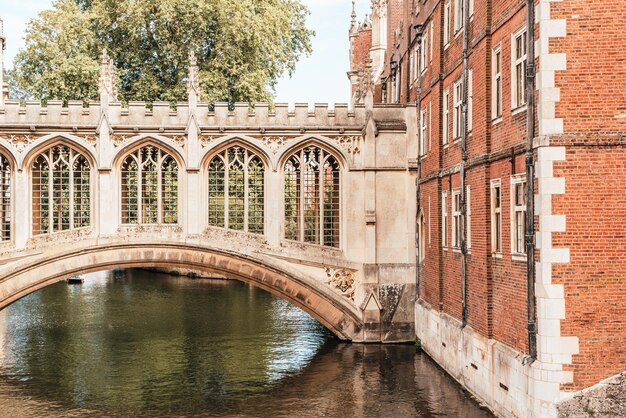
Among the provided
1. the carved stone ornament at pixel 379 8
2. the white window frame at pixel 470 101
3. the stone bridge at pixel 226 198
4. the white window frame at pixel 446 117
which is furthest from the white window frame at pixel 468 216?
the carved stone ornament at pixel 379 8

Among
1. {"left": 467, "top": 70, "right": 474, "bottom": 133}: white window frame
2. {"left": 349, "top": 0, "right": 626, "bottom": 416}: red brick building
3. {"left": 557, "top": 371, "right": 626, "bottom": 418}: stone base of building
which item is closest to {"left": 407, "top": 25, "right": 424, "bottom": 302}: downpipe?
{"left": 349, "top": 0, "right": 626, "bottom": 416}: red brick building

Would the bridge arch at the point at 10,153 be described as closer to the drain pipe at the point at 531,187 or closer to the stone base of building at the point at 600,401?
the drain pipe at the point at 531,187

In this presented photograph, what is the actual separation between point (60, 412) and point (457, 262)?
779 cm

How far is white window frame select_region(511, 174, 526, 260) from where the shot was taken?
11.8 metres

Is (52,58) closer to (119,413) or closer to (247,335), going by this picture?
(247,335)

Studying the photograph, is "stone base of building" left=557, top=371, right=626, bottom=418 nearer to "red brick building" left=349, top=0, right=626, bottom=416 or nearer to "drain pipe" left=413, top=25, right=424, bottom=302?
"red brick building" left=349, top=0, right=626, bottom=416

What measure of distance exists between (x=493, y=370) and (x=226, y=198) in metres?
8.66

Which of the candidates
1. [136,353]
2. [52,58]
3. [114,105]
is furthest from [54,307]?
[114,105]

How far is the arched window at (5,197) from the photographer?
19.5 meters

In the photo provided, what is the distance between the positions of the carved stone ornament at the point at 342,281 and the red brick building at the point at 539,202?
4416mm

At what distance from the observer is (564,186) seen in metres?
10.7

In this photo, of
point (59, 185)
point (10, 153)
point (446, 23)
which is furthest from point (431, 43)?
point (10, 153)

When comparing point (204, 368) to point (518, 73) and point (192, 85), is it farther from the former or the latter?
point (518, 73)

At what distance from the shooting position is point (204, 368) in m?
18.3
